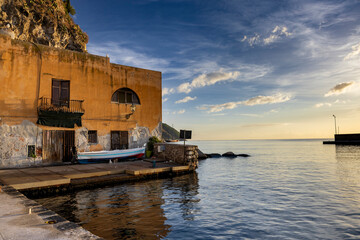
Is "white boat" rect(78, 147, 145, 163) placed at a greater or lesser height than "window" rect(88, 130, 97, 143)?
lesser

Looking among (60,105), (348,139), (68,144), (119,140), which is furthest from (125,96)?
(348,139)

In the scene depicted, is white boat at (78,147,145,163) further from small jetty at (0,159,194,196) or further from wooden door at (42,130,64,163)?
small jetty at (0,159,194,196)

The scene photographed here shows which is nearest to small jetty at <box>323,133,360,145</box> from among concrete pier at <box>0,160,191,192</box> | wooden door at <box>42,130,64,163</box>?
concrete pier at <box>0,160,191,192</box>

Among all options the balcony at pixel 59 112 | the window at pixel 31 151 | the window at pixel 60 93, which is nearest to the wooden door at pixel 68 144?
the balcony at pixel 59 112

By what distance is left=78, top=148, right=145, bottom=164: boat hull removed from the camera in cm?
1691

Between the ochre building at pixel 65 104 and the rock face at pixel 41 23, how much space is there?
2354 centimetres

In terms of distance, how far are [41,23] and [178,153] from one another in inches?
1474

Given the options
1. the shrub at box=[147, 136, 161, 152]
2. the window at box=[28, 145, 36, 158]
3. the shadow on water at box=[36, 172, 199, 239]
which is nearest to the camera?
the shadow on water at box=[36, 172, 199, 239]

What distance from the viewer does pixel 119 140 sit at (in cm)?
1969

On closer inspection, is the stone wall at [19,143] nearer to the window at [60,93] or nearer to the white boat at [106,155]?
the window at [60,93]

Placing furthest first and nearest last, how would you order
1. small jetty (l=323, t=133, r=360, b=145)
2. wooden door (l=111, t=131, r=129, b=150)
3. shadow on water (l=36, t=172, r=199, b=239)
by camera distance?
1. small jetty (l=323, t=133, r=360, b=145)
2. wooden door (l=111, t=131, r=129, b=150)
3. shadow on water (l=36, t=172, r=199, b=239)

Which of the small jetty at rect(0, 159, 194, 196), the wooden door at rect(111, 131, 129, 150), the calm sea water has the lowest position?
the calm sea water

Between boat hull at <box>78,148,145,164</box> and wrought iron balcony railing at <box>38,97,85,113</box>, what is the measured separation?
340 centimetres

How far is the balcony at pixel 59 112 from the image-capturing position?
1609 centimetres
